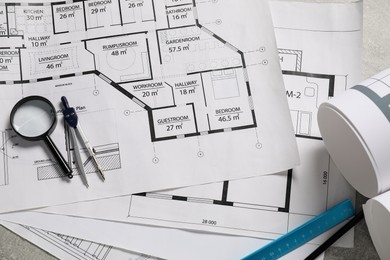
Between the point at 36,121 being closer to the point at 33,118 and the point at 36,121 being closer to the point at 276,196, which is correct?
the point at 33,118

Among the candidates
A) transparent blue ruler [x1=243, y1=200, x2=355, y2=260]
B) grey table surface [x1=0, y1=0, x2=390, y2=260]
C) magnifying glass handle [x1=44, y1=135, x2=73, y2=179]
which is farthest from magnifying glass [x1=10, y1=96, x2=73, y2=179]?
transparent blue ruler [x1=243, y1=200, x2=355, y2=260]

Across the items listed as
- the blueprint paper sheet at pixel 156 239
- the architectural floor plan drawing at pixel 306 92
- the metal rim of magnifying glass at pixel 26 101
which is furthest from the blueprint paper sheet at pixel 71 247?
Answer: the architectural floor plan drawing at pixel 306 92

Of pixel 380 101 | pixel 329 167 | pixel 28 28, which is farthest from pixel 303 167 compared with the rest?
pixel 28 28

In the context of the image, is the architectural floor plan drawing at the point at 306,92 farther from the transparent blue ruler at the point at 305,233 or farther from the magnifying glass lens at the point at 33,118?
the magnifying glass lens at the point at 33,118

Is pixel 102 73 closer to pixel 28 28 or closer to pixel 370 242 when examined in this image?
pixel 28 28

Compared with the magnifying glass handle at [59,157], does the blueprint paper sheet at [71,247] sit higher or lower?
lower

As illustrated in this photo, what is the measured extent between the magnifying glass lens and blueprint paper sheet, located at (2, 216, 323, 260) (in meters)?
0.11

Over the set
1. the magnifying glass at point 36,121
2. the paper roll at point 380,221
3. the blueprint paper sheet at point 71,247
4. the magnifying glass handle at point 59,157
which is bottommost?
the blueprint paper sheet at point 71,247

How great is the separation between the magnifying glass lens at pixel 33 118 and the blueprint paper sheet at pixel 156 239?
110 mm

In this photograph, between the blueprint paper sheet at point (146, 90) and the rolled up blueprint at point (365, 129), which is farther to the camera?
the blueprint paper sheet at point (146, 90)

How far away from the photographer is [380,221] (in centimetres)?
58

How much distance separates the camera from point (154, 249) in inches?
25.2

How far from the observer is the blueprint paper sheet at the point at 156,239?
2.10 ft

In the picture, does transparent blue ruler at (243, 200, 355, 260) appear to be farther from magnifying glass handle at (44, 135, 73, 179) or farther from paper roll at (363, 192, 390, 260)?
magnifying glass handle at (44, 135, 73, 179)
